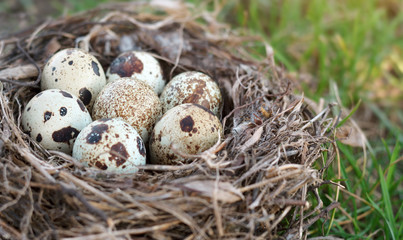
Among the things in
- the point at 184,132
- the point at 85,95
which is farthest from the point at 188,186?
the point at 85,95

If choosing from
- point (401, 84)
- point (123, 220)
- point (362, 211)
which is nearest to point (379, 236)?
point (362, 211)

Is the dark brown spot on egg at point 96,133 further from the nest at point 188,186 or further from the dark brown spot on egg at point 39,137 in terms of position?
the dark brown spot on egg at point 39,137

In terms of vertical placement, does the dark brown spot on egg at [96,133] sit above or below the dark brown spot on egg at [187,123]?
above

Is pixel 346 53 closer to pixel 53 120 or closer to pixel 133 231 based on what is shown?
pixel 53 120

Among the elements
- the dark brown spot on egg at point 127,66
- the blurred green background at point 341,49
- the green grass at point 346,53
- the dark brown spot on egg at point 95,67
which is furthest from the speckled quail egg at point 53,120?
the green grass at point 346,53

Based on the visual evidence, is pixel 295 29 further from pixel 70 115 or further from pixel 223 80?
pixel 70 115

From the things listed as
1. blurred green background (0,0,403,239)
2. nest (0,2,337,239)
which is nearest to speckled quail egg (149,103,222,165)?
nest (0,2,337,239)

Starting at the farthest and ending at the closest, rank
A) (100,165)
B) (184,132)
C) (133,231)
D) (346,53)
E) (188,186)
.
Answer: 1. (346,53)
2. (184,132)
3. (100,165)
4. (188,186)
5. (133,231)
